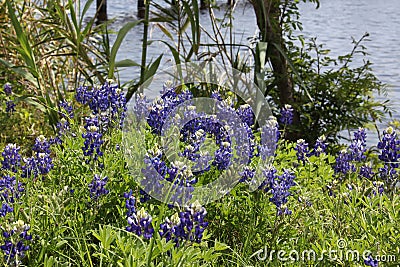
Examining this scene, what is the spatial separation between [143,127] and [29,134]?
62.0 inches

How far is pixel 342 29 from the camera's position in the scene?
10.1m

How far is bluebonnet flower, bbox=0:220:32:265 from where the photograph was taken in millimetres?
1743

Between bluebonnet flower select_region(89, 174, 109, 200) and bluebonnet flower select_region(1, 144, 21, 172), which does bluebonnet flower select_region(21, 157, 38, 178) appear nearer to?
bluebonnet flower select_region(1, 144, 21, 172)

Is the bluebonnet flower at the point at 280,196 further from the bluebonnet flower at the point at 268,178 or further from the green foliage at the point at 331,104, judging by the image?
the green foliage at the point at 331,104

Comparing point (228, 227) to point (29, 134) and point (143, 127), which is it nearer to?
point (143, 127)

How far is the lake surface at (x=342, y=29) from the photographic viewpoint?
7.20 meters

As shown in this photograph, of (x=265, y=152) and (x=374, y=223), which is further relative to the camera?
(x=265, y=152)

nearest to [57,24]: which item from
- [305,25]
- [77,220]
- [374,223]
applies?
[77,220]

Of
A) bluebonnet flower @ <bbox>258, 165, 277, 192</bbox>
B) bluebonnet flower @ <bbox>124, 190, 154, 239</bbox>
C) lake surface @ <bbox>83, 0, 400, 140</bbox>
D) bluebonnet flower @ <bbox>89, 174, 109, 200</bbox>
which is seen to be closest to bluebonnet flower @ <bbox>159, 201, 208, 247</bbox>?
bluebonnet flower @ <bbox>124, 190, 154, 239</bbox>

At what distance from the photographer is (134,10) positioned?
13188 mm

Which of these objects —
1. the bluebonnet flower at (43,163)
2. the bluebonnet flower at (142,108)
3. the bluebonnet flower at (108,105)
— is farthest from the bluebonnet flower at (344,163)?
the bluebonnet flower at (43,163)

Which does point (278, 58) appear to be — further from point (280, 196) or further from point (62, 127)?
point (280, 196)

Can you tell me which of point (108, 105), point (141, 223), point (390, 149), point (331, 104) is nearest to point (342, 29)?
point (331, 104)

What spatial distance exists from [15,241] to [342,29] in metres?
9.09
